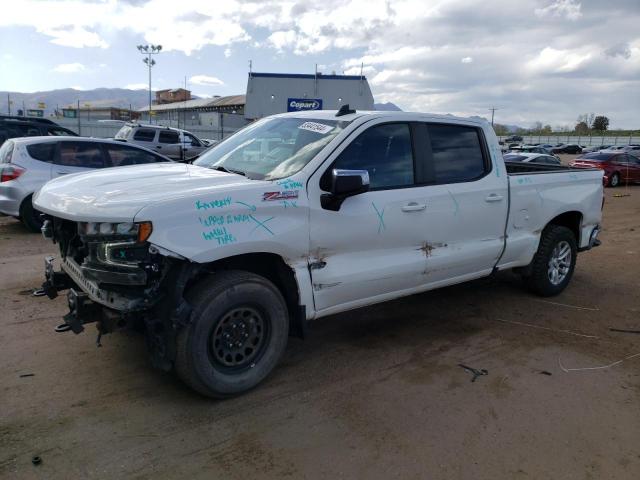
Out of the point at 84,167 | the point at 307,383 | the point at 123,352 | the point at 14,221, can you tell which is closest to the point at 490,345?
the point at 307,383

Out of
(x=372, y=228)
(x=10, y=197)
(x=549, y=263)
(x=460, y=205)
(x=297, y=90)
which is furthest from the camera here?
(x=297, y=90)

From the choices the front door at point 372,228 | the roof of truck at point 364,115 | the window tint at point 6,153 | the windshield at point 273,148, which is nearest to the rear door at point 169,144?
the window tint at point 6,153

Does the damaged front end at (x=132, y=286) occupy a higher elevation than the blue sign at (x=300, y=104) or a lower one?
lower

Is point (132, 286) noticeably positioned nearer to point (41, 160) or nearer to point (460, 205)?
point (460, 205)

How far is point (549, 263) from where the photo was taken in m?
5.99

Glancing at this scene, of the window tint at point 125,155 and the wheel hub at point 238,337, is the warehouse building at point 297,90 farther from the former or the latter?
the wheel hub at point 238,337

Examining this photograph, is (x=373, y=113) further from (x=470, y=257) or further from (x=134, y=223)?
(x=134, y=223)

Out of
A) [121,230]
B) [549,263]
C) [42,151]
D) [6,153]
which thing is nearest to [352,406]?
[121,230]

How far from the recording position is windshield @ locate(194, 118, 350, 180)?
3939mm

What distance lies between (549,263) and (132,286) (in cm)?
464

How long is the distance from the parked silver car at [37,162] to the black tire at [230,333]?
204 inches

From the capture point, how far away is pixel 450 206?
4.61 metres

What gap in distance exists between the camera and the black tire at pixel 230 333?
10.7 ft

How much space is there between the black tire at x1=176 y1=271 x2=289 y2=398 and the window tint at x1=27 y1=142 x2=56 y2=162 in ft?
22.2
